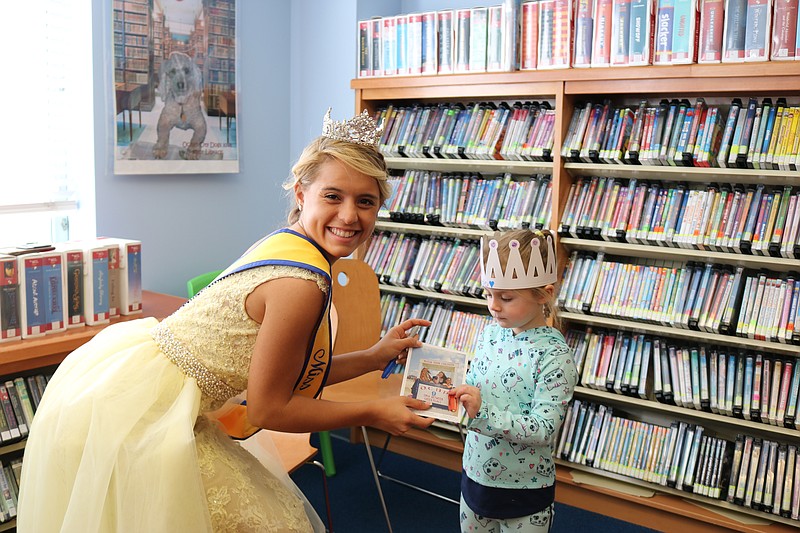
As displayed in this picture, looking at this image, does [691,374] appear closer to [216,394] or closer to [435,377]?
[435,377]

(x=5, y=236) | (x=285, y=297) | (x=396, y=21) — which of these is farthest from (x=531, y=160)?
(x=5, y=236)

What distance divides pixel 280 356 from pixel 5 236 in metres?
2.33

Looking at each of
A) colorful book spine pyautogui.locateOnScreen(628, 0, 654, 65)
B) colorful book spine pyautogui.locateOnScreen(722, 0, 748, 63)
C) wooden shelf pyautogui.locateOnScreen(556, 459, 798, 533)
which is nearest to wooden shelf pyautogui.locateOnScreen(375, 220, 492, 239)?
colorful book spine pyautogui.locateOnScreen(628, 0, 654, 65)

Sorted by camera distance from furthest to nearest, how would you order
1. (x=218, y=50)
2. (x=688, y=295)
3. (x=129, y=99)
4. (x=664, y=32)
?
(x=218, y=50) → (x=129, y=99) → (x=688, y=295) → (x=664, y=32)

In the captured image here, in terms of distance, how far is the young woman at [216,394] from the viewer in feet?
4.95

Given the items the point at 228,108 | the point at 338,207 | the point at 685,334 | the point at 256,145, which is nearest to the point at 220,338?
the point at 338,207

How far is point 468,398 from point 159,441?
2.45 ft

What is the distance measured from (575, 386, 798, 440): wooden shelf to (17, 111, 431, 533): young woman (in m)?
1.76

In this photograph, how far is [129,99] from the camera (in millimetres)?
3502

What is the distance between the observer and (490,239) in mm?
2195

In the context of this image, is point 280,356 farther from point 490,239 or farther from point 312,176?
point 490,239

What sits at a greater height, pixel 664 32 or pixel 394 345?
pixel 664 32

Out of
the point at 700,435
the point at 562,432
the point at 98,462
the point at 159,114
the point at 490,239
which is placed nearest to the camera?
the point at 98,462

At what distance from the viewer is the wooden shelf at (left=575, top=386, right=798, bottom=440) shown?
2.97m
